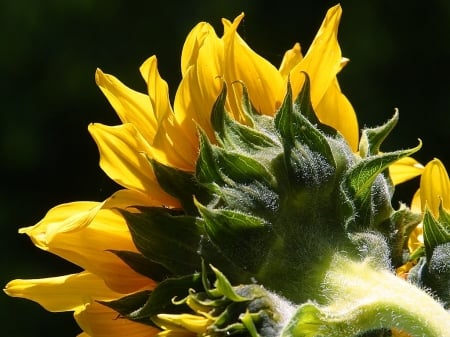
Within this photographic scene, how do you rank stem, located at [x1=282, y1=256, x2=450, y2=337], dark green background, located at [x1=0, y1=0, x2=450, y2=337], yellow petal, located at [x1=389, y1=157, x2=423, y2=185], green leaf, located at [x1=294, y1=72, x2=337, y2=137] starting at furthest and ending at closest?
dark green background, located at [x1=0, y1=0, x2=450, y2=337]
yellow petal, located at [x1=389, y1=157, x2=423, y2=185]
green leaf, located at [x1=294, y1=72, x2=337, y2=137]
stem, located at [x1=282, y1=256, x2=450, y2=337]

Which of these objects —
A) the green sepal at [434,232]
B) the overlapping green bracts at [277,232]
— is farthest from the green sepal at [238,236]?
the green sepal at [434,232]

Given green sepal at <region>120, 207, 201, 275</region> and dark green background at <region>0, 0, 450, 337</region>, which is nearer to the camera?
green sepal at <region>120, 207, 201, 275</region>

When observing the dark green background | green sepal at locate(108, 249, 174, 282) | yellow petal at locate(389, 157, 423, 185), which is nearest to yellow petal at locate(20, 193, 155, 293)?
green sepal at locate(108, 249, 174, 282)

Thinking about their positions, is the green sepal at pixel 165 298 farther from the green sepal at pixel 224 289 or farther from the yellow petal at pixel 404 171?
the yellow petal at pixel 404 171

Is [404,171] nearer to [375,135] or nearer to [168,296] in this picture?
[375,135]

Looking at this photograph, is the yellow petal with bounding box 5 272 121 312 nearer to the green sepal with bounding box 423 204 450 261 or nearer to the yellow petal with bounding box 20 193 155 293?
the yellow petal with bounding box 20 193 155 293

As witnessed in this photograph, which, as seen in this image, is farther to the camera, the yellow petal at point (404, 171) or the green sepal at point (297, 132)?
the yellow petal at point (404, 171)

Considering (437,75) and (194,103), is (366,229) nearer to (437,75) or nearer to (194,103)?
(194,103)

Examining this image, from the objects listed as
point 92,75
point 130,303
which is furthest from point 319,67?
point 92,75
